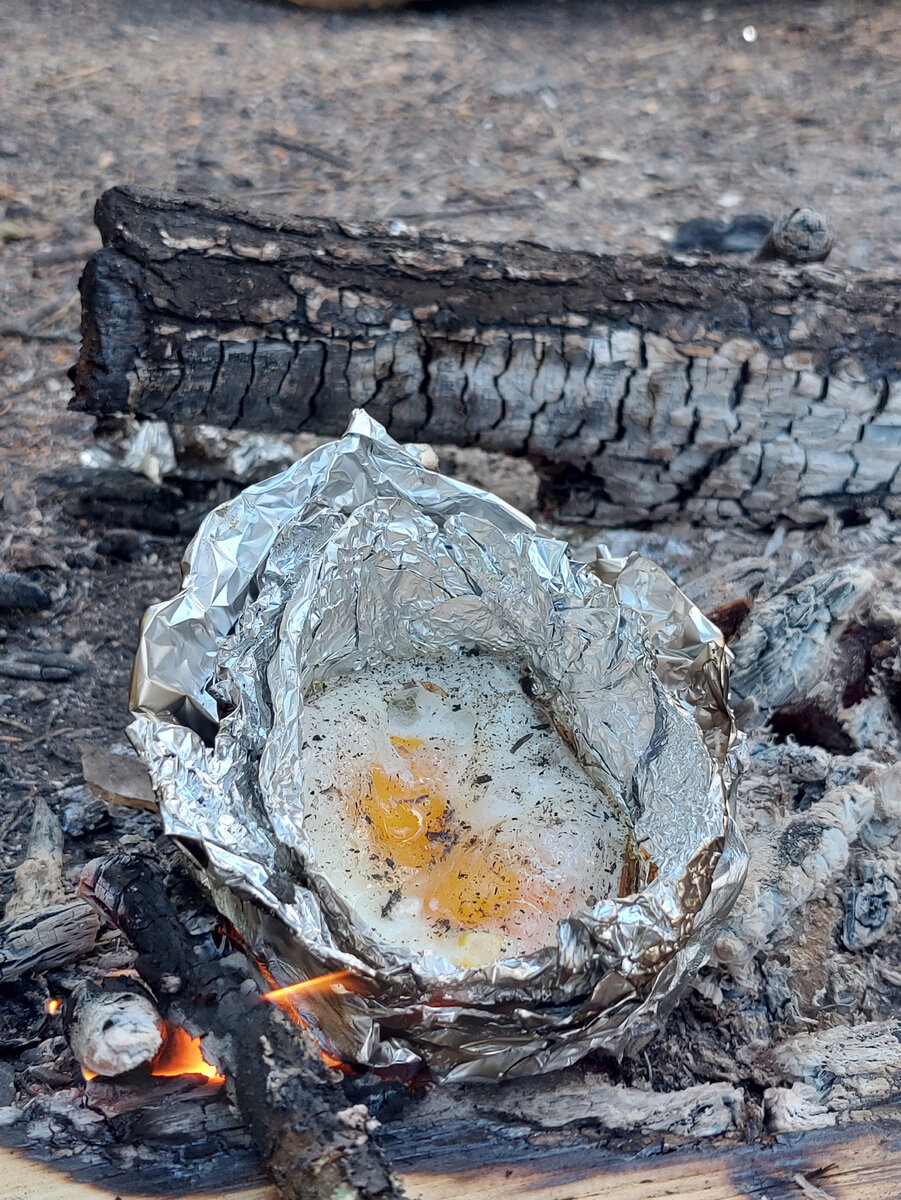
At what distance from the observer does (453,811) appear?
5.73ft

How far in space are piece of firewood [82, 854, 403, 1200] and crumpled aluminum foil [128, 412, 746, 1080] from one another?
7 cm

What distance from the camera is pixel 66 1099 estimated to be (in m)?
1.32

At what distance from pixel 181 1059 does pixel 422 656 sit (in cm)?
90

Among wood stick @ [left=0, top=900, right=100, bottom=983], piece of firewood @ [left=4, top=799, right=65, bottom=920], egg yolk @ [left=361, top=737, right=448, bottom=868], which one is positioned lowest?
piece of firewood @ [left=4, top=799, right=65, bottom=920]

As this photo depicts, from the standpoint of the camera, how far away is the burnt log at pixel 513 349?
6.67 ft

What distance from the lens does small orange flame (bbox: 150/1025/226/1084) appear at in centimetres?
134

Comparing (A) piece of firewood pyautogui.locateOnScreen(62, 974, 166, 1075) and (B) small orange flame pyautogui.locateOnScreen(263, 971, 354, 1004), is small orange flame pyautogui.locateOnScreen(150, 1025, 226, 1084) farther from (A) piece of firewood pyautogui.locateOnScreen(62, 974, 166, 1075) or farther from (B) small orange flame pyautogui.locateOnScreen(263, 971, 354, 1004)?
(B) small orange flame pyautogui.locateOnScreen(263, 971, 354, 1004)

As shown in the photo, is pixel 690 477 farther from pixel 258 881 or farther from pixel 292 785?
pixel 258 881

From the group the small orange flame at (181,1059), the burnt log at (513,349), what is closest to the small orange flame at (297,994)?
the small orange flame at (181,1059)

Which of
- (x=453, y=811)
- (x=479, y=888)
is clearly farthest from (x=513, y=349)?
(x=479, y=888)

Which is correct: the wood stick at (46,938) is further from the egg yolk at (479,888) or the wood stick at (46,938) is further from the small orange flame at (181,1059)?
the egg yolk at (479,888)

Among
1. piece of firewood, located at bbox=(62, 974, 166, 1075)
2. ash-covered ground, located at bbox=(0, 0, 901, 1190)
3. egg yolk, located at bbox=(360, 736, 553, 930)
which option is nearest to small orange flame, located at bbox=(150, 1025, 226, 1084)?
piece of firewood, located at bbox=(62, 974, 166, 1075)

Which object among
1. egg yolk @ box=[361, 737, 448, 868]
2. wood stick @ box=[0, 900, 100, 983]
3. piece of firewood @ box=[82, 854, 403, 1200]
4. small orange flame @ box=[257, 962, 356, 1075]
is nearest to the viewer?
piece of firewood @ box=[82, 854, 403, 1200]

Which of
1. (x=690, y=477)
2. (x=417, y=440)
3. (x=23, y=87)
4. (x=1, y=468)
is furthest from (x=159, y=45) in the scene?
(x=690, y=477)
